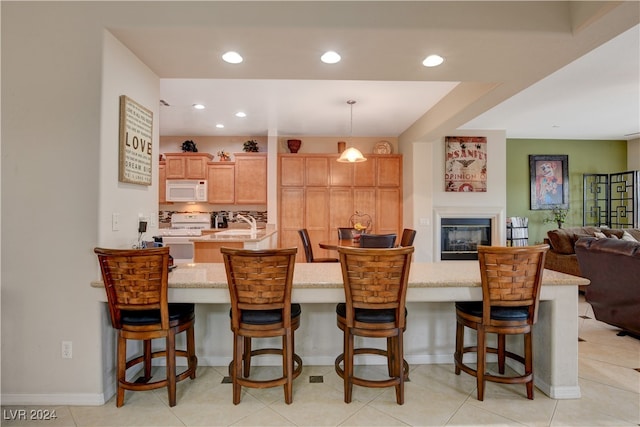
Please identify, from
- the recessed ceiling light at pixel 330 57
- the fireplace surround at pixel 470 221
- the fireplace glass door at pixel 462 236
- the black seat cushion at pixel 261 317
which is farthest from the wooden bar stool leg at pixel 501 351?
the fireplace glass door at pixel 462 236

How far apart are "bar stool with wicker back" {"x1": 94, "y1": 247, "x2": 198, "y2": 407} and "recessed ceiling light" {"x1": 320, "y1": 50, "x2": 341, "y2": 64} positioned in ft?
5.58

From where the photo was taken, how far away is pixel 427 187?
18.0 ft

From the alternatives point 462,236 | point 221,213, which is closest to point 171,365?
point 221,213

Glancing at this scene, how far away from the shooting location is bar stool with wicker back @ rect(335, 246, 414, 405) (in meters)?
1.93

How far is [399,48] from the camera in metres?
2.27

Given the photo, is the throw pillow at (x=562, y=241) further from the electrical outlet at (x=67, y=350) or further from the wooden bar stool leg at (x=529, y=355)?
the electrical outlet at (x=67, y=350)

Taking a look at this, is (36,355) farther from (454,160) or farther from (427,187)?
(454,160)

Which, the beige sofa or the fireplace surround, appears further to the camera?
the fireplace surround

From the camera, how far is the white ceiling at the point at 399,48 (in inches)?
80.4

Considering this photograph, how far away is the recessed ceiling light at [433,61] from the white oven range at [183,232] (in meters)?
4.80

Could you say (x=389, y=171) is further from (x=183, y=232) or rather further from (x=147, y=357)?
(x=147, y=357)

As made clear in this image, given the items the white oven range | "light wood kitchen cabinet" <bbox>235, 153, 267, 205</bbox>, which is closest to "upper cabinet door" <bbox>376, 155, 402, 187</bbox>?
"light wood kitchen cabinet" <bbox>235, 153, 267, 205</bbox>

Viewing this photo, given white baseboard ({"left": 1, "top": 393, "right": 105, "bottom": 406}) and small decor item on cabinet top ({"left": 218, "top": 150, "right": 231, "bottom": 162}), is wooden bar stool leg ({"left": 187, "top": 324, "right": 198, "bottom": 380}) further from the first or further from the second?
small decor item on cabinet top ({"left": 218, "top": 150, "right": 231, "bottom": 162})

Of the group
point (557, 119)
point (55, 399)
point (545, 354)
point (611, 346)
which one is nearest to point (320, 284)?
point (545, 354)
